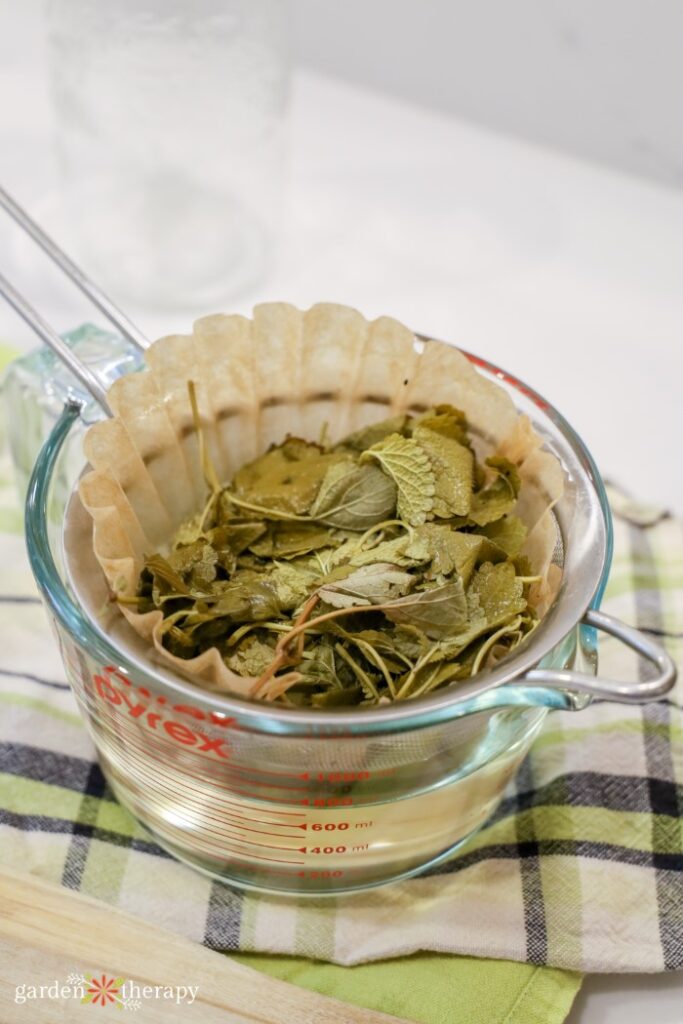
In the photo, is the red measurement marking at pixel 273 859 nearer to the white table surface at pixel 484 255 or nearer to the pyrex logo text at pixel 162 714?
the pyrex logo text at pixel 162 714

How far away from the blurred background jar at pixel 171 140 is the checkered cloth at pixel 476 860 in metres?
0.53

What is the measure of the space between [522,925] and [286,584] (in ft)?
0.82

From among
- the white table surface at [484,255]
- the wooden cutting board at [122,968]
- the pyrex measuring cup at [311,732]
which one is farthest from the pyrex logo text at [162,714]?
the white table surface at [484,255]

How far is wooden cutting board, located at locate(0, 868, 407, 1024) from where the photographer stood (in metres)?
0.59

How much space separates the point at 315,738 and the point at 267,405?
28 cm

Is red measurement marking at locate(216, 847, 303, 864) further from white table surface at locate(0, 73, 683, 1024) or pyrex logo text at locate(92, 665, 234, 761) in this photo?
white table surface at locate(0, 73, 683, 1024)

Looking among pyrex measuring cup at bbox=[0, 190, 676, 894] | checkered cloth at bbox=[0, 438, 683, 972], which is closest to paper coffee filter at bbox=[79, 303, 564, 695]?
pyrex measuring cup at bbox=[0, 190, 676, 894]

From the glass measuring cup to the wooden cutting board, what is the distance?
0.20 feet

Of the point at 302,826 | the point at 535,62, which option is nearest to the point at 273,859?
the point at 302,826

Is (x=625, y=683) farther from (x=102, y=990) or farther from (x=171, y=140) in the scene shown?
(x=171, y=140)

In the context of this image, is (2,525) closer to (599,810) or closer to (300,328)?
(300,328)

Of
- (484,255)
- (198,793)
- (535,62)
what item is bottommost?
(198,793)

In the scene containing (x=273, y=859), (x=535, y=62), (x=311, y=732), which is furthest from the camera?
(x=535, y=62)

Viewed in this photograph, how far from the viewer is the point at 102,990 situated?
0.59m
